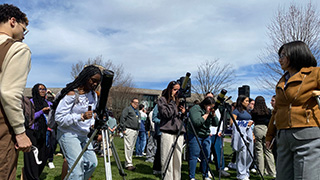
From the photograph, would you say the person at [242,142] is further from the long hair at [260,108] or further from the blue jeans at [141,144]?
the blue jeans at [141,144]

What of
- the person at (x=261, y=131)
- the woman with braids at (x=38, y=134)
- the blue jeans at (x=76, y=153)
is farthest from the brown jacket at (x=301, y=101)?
the person at (x=261, y=131)

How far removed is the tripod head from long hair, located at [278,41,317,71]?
74.6 inches

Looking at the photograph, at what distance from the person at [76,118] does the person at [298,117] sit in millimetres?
2180

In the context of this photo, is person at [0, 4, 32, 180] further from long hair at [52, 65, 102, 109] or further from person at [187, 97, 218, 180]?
person at [187, 97, 218, 180]

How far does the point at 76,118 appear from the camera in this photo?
10.8 feet

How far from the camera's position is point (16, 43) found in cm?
205

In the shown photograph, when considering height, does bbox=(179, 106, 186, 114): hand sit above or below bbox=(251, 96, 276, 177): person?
above

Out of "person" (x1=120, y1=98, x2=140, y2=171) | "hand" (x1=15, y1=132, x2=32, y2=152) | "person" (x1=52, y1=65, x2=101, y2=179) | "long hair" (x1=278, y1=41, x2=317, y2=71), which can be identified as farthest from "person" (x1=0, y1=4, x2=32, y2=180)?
"person" (x1=120, y1=98, x2=140, y2=171)

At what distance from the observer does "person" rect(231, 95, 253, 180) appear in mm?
6176

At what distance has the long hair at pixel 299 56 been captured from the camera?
2805mm

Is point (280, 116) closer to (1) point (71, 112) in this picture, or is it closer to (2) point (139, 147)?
(1) point (71, 112)

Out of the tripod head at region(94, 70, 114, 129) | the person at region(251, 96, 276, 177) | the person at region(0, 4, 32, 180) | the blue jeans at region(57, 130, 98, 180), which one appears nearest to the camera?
the person at region(0, 4, 32, 180)

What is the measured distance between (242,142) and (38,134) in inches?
175

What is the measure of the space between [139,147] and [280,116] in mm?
8308
